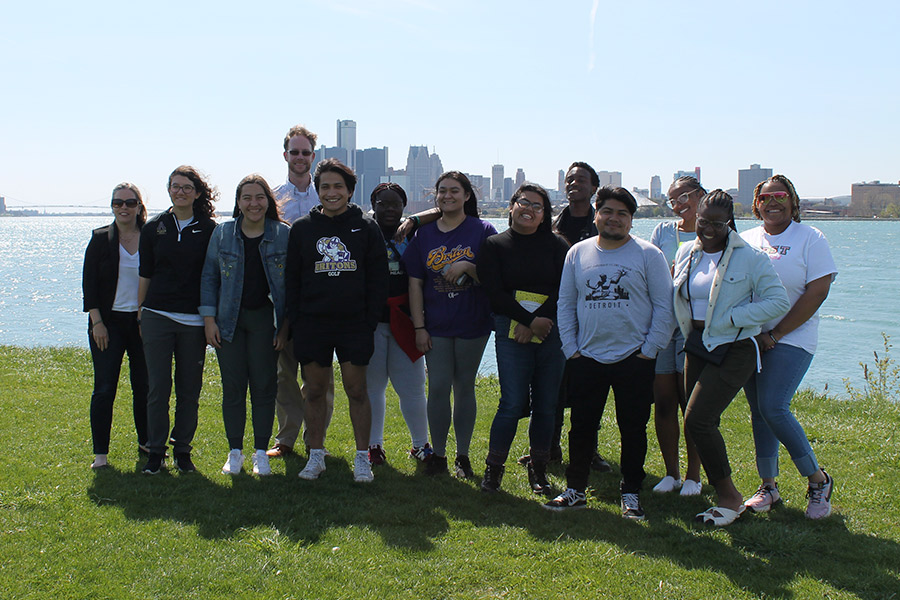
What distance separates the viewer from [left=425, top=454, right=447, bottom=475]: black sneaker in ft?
18.8

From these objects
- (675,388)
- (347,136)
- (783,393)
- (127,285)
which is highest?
(347,136)

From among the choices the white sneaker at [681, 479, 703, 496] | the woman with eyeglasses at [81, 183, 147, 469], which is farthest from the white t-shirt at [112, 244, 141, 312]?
the white sneaker at [681, 479, 703, 496]

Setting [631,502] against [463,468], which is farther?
[463,468]

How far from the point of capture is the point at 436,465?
Answer: 5758mm

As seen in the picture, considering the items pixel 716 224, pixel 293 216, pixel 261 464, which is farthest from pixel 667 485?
pixel 293 216

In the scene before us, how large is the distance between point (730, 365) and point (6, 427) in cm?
633

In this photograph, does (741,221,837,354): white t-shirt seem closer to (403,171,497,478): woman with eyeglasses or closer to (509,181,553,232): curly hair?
(509,181,553,232): curly hair

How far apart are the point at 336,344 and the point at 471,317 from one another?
1.04 metres

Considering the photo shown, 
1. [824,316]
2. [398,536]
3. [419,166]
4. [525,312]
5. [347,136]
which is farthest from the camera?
[824,316]

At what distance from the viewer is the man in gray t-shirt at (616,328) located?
473 centimetres

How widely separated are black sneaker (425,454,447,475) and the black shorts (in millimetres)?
1011

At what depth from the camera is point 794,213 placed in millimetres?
5031

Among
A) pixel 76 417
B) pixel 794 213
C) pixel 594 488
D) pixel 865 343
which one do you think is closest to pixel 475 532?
pixel 594 488

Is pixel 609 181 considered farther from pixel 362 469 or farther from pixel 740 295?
pixel 362 469
